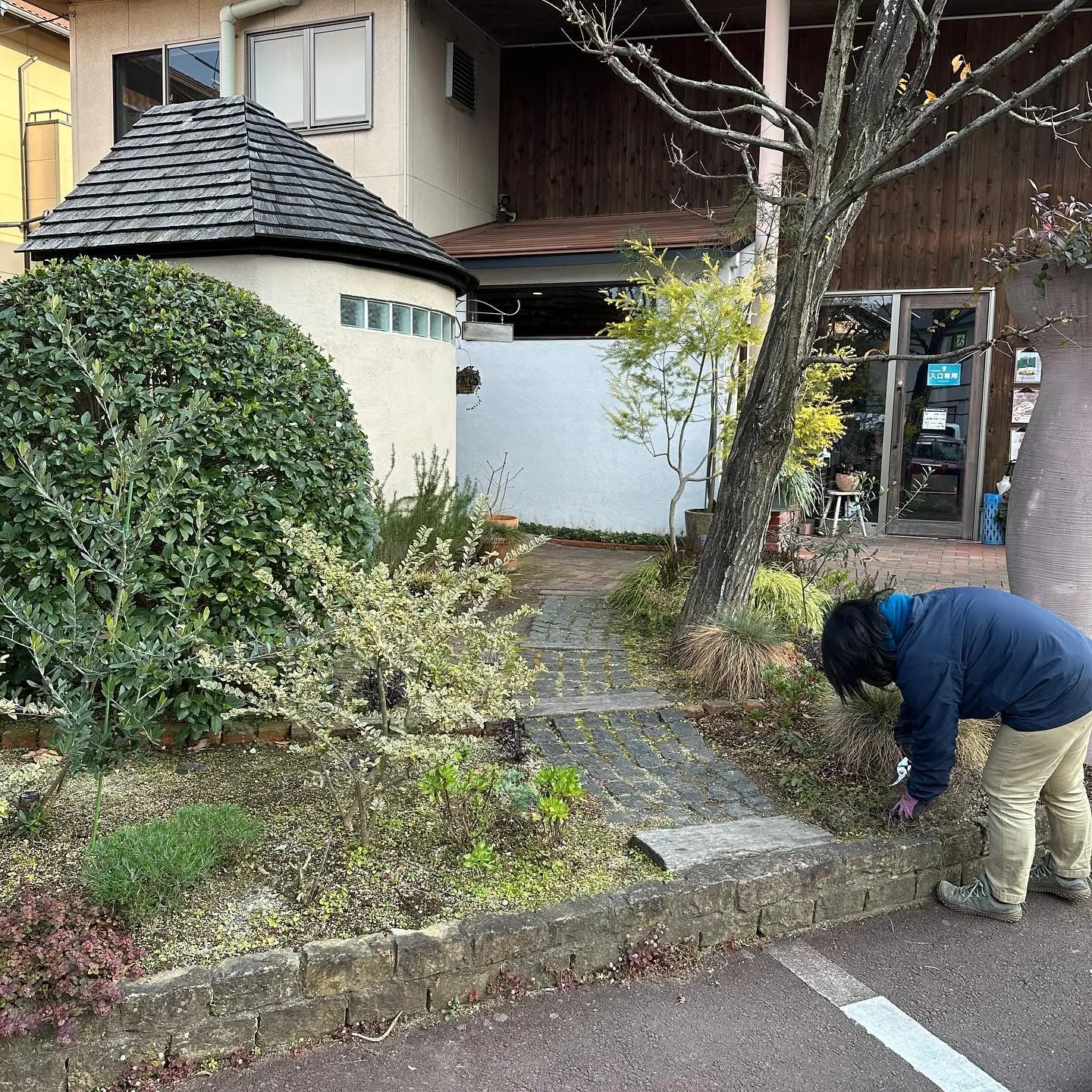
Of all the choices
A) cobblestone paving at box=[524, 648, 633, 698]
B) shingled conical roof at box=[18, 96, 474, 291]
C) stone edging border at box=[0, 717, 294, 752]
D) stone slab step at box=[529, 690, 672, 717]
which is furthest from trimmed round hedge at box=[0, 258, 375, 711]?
shingled conical roof at box=[18, 96, 474, 291]

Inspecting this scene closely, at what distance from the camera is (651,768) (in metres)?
4.78

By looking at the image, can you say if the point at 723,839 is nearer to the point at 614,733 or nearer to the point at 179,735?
the point at 614,733

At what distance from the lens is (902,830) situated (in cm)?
402

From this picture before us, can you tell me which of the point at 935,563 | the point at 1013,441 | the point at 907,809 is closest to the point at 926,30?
the point at 907,809

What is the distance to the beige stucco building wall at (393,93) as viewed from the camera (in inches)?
494

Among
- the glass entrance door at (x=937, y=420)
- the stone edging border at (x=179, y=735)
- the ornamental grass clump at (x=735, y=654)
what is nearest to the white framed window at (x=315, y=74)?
the glass entrance door at (x=937, y=420)

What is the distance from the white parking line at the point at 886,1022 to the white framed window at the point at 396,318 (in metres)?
7.16


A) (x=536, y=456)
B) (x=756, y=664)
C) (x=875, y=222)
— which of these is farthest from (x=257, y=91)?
(x=756, y=664)

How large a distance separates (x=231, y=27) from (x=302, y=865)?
43.8ft

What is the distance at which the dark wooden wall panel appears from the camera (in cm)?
1234

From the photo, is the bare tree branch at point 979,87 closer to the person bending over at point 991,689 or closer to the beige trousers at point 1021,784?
the person bending over at point 991,689

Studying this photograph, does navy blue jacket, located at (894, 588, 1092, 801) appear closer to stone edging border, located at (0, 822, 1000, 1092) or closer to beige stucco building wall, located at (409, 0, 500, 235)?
stone edging border, located at (0, 822, 1000, 1092)

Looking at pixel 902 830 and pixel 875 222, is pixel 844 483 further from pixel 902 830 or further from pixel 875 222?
pixel 902 830

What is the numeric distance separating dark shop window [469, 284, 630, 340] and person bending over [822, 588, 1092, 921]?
30.7 ft
